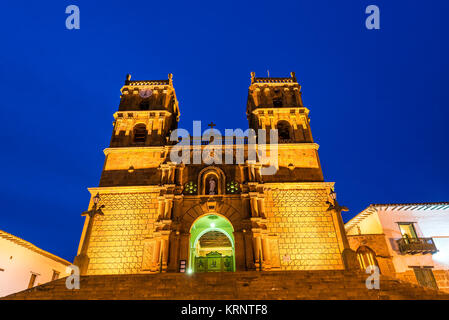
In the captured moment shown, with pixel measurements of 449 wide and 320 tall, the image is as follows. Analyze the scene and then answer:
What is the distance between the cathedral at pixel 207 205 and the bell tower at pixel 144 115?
10cm

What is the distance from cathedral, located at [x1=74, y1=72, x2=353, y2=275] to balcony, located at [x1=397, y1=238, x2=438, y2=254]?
19.8ft

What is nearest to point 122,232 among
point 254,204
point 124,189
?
point 124,189

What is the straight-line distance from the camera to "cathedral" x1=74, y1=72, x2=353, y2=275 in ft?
58.9

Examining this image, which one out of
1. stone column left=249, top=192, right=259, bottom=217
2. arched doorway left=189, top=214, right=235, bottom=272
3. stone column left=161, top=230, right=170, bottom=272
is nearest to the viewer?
stone column left=161, top=230, right=170, bottom=272

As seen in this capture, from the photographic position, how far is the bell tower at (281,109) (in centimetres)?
2403

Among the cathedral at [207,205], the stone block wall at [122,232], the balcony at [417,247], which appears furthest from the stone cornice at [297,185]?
the stone block wall at [122,232]

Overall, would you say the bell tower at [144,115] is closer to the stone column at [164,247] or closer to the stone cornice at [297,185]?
the stone column at [164,247]

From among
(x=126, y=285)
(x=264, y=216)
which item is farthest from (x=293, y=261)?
(x=126, y=285)

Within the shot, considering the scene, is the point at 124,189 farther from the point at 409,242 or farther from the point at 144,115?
the point at 409,242

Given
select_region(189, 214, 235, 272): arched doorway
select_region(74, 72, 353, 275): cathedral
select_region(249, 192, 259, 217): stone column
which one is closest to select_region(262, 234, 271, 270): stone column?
select_region(74, 72, 353, 275): cathedral

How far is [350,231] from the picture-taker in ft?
90.1

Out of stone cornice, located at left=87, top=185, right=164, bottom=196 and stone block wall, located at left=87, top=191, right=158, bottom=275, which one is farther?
stone cornice, located at left=87, top=185, right=164, bottom=196

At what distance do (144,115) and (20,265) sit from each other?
15177mm

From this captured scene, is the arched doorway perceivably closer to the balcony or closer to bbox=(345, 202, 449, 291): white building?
bbox=(345, 202, 449, 291): white building
